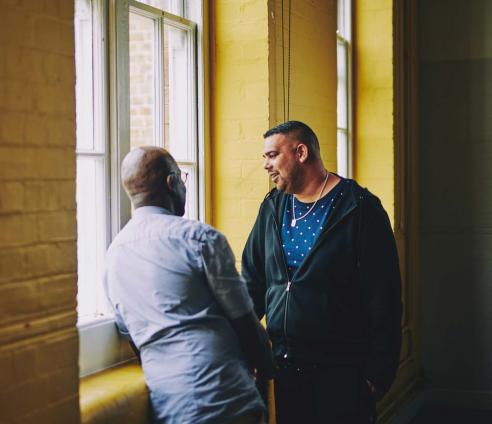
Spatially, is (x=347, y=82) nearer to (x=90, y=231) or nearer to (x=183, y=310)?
(x=90, y=231)

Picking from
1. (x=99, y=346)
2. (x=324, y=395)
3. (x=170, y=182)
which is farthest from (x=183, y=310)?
(x=324, y=395)

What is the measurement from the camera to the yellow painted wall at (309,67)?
12.3 ft

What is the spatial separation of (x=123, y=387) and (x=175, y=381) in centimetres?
30

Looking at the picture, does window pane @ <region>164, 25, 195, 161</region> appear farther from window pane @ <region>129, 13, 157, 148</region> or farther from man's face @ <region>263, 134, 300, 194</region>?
man's face @ <region>263, 134, 300, 194</region>

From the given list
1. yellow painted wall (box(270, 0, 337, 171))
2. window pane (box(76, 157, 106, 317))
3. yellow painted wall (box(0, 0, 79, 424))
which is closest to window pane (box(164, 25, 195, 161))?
yellow painted wall (box(270, 0, 337, 171))

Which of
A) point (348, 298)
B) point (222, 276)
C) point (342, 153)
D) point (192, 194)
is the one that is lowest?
point (348, 298)

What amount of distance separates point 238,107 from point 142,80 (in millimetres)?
604

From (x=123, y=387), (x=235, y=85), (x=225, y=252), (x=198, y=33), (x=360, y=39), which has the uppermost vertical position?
(x=360, y=39)

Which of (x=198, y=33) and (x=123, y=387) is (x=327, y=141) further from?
(x=123, y=387)

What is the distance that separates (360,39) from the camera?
5.62m

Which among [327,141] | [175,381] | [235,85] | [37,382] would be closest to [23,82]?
[37,382]

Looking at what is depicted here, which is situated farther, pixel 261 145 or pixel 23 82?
pixel 261 145

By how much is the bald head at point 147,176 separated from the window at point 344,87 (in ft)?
10.2

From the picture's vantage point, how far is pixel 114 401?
2.49 metres
